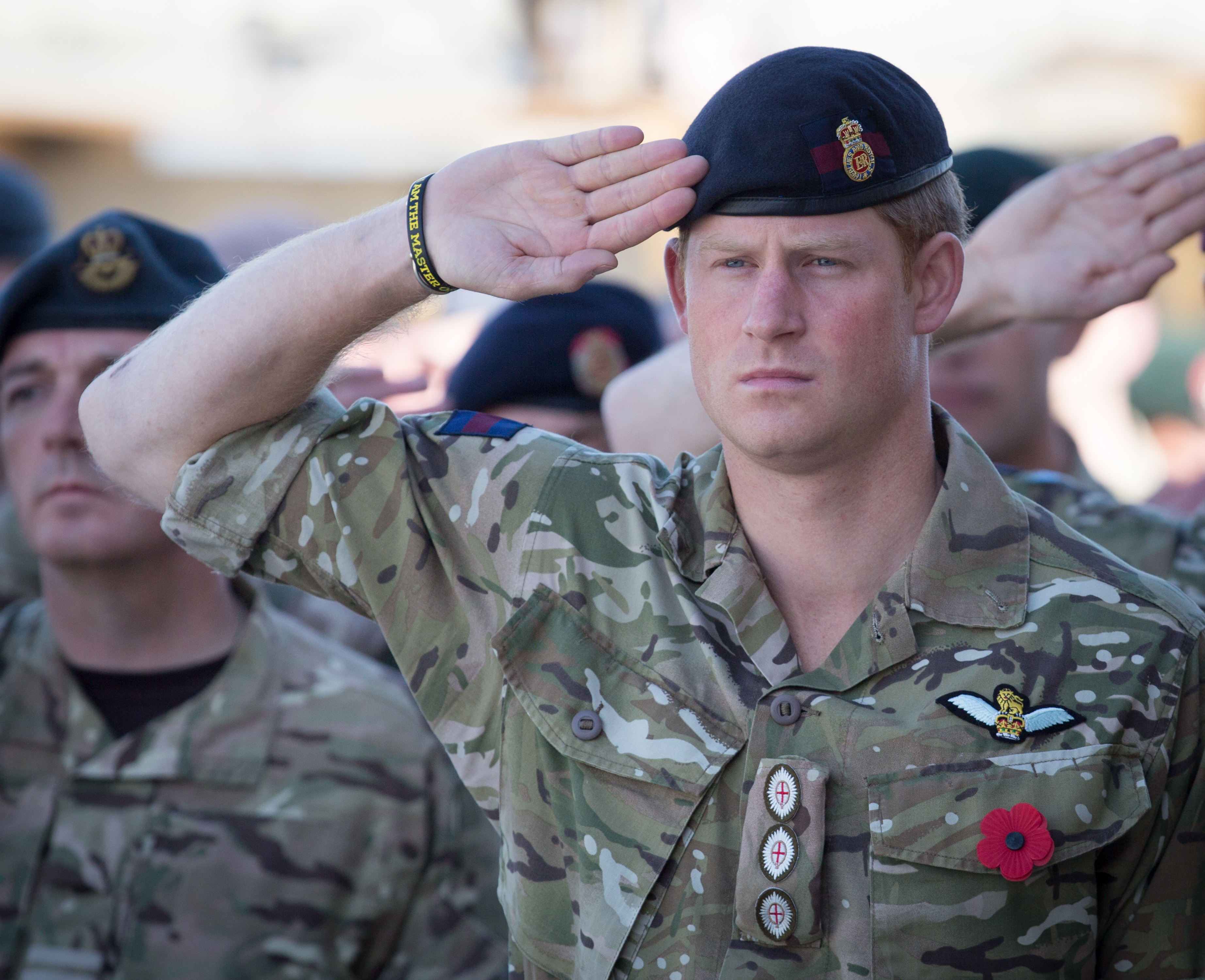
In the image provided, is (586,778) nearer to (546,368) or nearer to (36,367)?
(36,367)

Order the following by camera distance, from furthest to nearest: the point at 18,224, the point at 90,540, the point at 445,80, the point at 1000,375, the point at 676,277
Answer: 1. the point at 445,80
2. the point at 18,224
3. the point at 1000,375
4. the point at 90,540
5. the point at 676,277

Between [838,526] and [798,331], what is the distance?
0.34 m

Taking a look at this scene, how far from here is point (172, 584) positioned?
3.25 metres

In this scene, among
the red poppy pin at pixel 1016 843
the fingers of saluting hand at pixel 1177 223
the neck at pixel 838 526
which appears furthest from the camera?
the fingers of saluting hand at pixel 1177 223

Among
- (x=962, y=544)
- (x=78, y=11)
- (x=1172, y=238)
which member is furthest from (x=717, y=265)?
(x=78, y=11)

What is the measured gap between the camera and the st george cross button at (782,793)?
76.6 inches

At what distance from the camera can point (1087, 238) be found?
9.48ft

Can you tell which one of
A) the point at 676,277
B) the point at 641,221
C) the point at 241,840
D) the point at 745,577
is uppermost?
the point at 641,221

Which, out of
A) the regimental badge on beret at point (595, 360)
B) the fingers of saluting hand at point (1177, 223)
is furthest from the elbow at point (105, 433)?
the fingers of saluting hand at point (1177, 223)

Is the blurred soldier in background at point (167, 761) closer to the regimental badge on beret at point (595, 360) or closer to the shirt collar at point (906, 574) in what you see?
the regimental badge on beret at point (595, 360)

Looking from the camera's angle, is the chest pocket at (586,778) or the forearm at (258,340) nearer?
the chest pocket at (586,778)

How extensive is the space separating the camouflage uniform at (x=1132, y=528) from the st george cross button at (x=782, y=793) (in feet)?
3.86

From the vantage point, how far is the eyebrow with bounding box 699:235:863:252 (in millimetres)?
2014

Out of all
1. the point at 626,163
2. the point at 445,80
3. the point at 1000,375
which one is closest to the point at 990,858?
the point at 626,163
